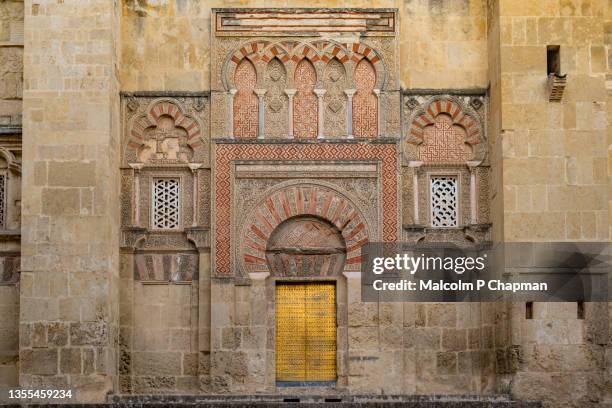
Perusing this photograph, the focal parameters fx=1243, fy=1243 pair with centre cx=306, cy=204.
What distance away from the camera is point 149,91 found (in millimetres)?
13633

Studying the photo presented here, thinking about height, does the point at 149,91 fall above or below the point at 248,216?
above

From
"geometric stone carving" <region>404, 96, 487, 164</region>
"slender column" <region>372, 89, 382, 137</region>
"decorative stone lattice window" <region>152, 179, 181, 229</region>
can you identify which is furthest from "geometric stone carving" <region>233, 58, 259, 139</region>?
"geometric stone carving" <region>404, 96, 487, 164</region>

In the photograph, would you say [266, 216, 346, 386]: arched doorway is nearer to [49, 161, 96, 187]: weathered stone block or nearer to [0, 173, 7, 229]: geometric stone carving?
[49, 161, 96, 187]: weathered stone block

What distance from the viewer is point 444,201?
1370 cm

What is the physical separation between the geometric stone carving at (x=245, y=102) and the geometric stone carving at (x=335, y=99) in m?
0.78

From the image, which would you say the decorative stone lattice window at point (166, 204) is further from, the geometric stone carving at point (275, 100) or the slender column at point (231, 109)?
the geometric stone carving at point (275, 100)

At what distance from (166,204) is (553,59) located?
4467mm

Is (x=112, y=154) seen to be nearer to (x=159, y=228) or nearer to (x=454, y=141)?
(x=159, y=228)

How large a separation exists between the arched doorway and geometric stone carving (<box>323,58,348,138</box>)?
1024 millimetres

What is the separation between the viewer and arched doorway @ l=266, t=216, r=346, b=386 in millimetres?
13328

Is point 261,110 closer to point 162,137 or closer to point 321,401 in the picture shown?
point 162,137

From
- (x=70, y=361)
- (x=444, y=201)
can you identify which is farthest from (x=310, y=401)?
(x=444, y=201)

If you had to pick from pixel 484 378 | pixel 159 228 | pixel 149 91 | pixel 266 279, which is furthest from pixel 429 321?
pixel 149 91

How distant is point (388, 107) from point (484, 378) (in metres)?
3.12
